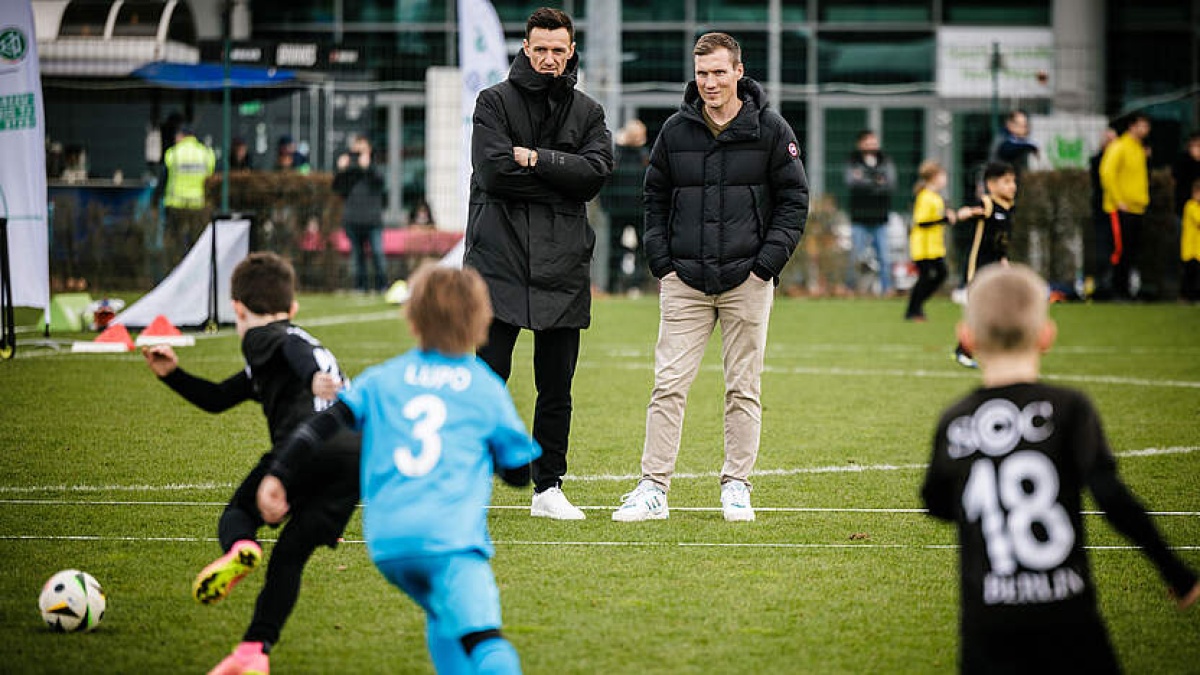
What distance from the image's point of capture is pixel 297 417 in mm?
4801

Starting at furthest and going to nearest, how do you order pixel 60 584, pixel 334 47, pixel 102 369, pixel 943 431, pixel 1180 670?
1. pixel 334 47
2. pixel 102 369
3. pixel 60 584
4. pixel 1180 670
5. pixel 943 431

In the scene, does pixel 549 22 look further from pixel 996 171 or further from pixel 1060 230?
pixel 1060 230

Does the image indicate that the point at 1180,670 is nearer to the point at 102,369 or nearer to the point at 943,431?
the point at 943,431

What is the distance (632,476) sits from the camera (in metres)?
8.12

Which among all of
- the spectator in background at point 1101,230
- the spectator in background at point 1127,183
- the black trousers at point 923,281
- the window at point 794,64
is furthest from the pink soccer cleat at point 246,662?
the window at point 794,64

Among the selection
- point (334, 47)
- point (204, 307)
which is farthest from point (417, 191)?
point (204, 307)

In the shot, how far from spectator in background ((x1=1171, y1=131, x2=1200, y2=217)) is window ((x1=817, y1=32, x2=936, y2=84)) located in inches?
351

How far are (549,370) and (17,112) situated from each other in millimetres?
6781

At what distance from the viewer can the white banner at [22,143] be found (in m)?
12.2

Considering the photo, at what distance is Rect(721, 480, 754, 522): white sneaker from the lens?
22.8 feet

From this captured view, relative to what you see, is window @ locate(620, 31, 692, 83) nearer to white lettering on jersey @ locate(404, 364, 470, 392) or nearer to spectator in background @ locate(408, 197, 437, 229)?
spectator in background @ locate(408, 197, 437, 229)

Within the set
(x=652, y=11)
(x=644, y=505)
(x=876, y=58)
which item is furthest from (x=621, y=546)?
(x=652, y=11)

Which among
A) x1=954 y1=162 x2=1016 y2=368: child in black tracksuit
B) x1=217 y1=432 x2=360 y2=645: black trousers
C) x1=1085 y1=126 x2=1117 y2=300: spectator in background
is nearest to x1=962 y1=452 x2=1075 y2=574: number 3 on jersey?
x1=217 y1=432 x2=360 y2=645: black trousers

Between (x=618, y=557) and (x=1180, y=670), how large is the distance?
2.20 metres
